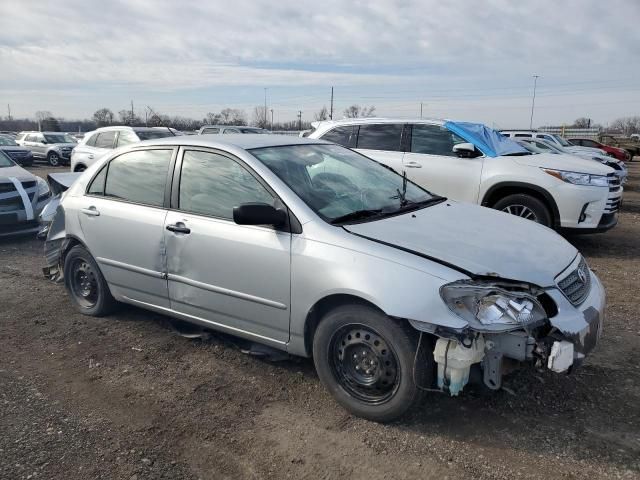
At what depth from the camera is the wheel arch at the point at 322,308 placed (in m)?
3.06

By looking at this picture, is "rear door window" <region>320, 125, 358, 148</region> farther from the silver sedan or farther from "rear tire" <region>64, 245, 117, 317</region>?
"rear tire" <region>64, 245, 117, 317</region>

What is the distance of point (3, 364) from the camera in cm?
399

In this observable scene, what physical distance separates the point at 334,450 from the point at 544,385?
1.59 m

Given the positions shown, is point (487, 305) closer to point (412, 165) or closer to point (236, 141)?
point (236, 141)

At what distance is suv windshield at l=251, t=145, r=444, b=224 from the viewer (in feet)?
11.5

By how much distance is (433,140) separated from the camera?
25.1 feet

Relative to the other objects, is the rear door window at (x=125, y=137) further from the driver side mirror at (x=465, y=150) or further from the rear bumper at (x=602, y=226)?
the rear bumper at (x=602, y=226)

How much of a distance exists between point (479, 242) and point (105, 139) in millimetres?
11705

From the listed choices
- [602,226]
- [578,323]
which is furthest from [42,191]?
[602,226]

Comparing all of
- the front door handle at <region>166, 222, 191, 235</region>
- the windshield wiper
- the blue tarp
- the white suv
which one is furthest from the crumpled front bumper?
the blue tarp

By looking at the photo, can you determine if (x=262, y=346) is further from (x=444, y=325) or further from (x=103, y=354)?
(x=444, y=325)

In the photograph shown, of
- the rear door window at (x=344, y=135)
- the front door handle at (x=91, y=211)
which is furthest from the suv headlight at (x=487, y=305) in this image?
the rear door window at (x=344, y=135)

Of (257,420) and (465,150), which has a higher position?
(465,150)

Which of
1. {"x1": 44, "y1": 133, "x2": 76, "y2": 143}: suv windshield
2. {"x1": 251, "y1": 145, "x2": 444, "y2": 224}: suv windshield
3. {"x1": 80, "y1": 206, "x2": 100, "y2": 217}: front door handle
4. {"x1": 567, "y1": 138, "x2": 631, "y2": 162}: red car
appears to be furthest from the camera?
{"x1": 44, "y1": 133, "x2": 76, "y2": 143}: suv windshield
